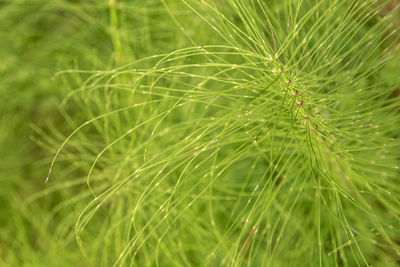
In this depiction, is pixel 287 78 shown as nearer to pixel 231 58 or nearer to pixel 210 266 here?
pixel 231 58

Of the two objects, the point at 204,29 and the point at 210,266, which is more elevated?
the point at 204,29

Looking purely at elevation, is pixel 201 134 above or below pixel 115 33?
above

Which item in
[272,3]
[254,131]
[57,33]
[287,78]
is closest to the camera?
[287,78]

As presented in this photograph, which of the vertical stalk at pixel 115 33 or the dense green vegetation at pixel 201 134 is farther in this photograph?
the vertical stalk at pixel 115 33

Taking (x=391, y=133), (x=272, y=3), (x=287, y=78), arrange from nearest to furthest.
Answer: (x=287, y=78) → (x=391, y=133) → (x=272, y=3)

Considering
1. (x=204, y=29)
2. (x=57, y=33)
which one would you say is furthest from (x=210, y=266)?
(x=57, y=33)

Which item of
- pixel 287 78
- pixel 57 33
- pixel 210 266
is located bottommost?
pixel 210 266

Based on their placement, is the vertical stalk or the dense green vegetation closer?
the dense green vegetation

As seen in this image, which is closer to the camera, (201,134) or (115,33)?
(201,134)
